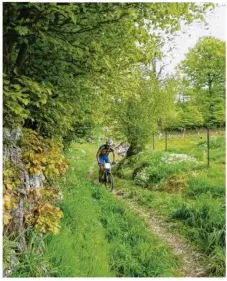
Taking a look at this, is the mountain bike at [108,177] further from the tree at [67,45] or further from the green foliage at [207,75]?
the green foliage at [207,75]

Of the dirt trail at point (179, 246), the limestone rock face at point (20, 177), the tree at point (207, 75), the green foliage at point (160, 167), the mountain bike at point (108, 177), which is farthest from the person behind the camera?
the tree at point (207, 75)

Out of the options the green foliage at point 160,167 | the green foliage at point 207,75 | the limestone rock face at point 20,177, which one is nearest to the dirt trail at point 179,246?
the limestone rock face at point 20,177

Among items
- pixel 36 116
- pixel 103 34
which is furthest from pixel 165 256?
pixel 103 34

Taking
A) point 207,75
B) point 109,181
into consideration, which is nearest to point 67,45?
point 109,181

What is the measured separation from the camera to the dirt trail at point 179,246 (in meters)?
6.69

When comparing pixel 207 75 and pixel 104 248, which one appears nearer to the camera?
pixel 104 248

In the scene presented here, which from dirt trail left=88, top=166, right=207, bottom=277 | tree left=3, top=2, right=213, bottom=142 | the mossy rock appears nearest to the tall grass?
dirt trail left=88, top=166, right=207, bottom=277

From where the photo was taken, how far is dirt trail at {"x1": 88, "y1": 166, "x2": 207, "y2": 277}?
669 centimetres

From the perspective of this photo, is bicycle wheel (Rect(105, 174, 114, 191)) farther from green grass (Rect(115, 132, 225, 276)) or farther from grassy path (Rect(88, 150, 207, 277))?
grassy path (Rect(88, 150, 207, 277))

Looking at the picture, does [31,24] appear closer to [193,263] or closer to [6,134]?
[6,134]

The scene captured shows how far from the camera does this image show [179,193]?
489 inches

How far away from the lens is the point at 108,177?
47.8 feet

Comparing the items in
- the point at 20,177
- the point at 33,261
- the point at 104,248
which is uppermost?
the point at 20,177

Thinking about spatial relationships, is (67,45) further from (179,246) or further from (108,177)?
(108,177)
